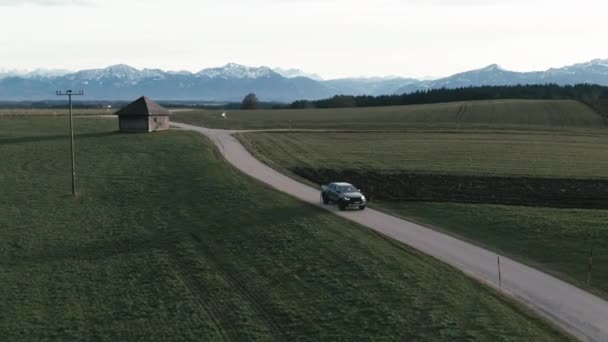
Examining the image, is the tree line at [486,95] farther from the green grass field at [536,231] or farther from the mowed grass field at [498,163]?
the green grass field at [536,231]

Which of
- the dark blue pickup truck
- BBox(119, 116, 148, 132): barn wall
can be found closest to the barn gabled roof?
BBox(119, 116, 148, 132): barn wall

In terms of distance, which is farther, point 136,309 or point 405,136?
point 405,136

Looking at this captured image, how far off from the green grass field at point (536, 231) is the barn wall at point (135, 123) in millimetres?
48349

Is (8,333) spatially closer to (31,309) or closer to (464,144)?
(31,309)

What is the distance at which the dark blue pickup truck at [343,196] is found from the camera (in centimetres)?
3694

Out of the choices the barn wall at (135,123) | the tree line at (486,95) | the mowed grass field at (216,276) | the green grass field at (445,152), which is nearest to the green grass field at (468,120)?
the green grass field at (445,152)

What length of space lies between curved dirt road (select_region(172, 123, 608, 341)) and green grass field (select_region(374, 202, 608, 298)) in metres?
0.94

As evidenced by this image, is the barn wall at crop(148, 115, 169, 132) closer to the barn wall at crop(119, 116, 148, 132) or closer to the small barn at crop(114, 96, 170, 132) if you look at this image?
the small barn at crop(114, 96, 170, 132)

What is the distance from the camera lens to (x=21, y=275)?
2609 cm

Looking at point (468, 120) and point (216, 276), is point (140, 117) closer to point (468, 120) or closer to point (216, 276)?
point (468, 120)

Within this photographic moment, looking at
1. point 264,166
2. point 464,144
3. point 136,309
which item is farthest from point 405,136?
point 136,309

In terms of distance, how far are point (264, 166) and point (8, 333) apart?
35823mm

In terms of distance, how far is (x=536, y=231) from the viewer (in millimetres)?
32594

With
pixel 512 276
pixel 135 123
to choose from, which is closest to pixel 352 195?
pixel 512 276
